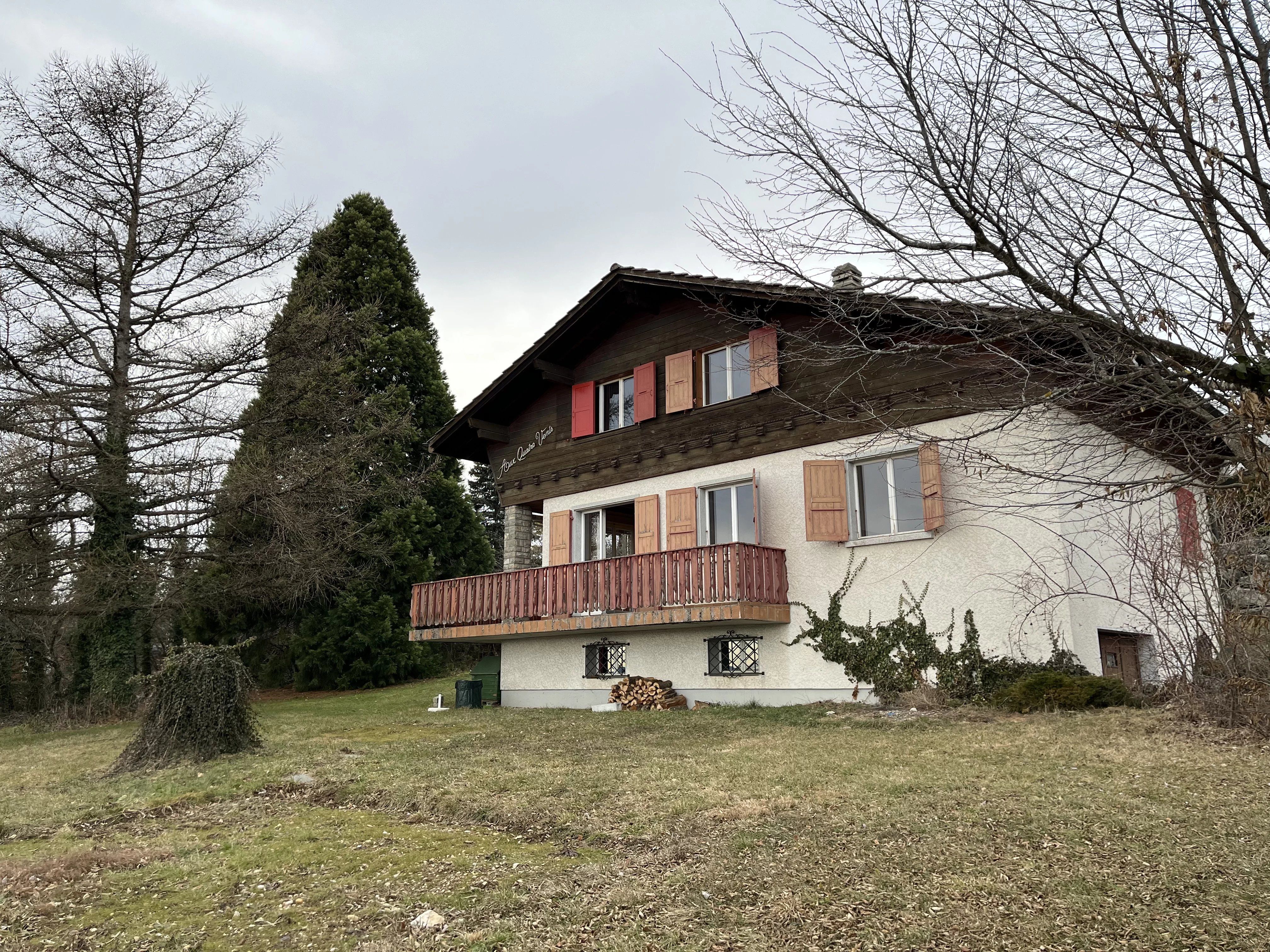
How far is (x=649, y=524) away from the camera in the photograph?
1692 cm

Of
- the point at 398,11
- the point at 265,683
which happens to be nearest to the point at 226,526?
the point at 265,683

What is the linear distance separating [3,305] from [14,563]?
15.7 feet

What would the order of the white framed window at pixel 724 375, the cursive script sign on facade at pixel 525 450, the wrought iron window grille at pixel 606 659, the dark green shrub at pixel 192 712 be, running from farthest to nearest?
the cursive script sign on facade at pixel 525 450 → the wrought iron window grille at pixel 606 659 → the white framed window at pixel 724 375 → the dark green shrub at pixel 192 712

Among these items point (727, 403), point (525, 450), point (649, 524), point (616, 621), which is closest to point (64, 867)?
point (616, 621)

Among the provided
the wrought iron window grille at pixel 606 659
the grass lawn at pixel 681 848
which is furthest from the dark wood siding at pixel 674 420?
the grass lawn at pixel 681 848

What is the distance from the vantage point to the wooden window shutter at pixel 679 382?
16.8 m

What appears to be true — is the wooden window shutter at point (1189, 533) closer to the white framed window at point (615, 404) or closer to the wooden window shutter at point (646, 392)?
the wooden window shutter at point (646, 392)

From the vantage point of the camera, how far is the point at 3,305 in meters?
17.5

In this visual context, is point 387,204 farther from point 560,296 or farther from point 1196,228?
point 1196,228

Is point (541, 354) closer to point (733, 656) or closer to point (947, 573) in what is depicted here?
point (733, 656)

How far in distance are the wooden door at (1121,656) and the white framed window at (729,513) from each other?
540 cm

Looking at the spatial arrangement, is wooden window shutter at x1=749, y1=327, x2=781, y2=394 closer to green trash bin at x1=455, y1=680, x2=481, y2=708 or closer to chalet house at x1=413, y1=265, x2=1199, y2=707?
chalet house at x1=413, y1=265, x2=1199, y2=707

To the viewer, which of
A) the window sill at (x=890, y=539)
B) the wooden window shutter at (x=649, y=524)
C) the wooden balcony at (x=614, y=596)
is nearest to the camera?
the window sill at (x=890, y=539)

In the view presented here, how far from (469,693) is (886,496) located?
9.27m
